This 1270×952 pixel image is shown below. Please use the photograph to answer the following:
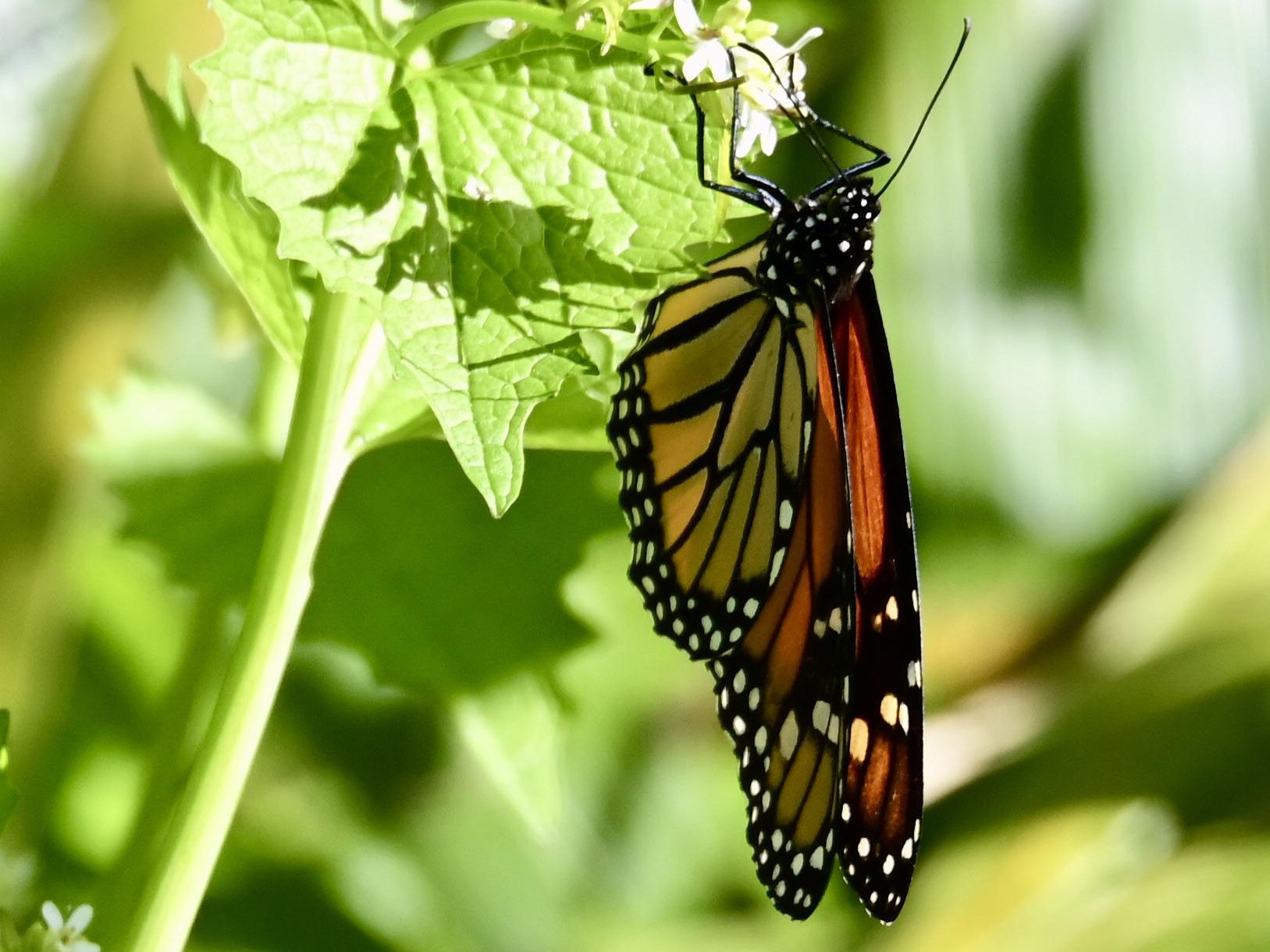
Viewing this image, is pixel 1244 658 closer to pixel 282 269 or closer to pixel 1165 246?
pixel 1165 246

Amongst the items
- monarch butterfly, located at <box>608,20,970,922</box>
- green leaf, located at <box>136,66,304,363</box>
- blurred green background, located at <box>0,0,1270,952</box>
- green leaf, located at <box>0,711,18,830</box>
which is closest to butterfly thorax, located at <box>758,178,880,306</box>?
monarch butterfly, located at <box>608,20,970,922</box>

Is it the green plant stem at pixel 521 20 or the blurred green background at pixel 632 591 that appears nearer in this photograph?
the green plant stem at pixel 521 20

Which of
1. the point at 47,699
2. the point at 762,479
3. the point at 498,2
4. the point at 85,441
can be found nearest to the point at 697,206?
the point at 498,2

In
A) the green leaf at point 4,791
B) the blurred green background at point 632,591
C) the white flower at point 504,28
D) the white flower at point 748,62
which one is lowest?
the blurred green background at point 632,591

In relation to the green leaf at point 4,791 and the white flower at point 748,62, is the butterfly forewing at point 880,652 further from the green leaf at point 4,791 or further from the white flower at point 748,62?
the green leaf at point 4,791

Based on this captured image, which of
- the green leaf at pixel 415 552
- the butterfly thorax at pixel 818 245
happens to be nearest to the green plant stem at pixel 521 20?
the butterfly thorax at pixel 818 245
